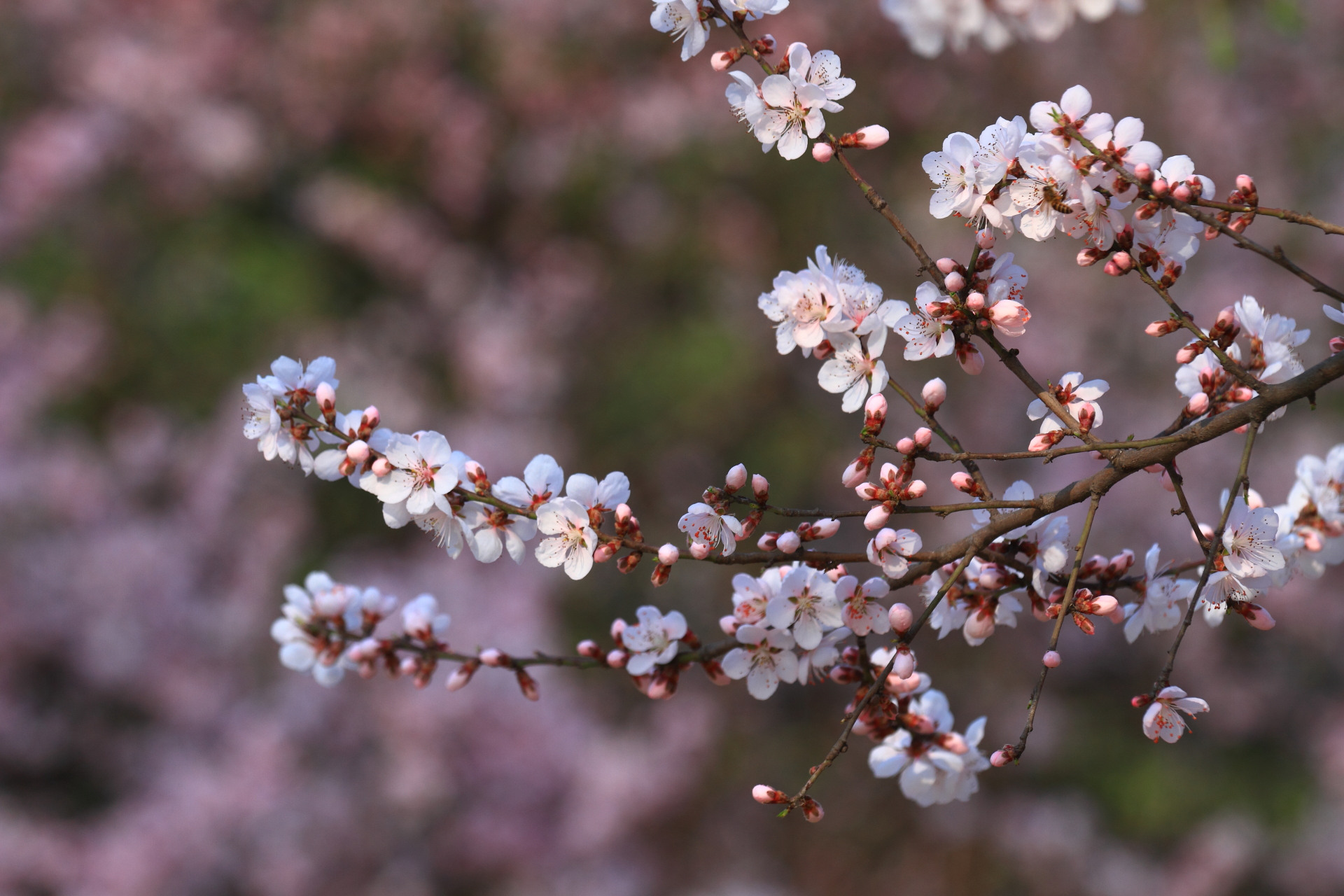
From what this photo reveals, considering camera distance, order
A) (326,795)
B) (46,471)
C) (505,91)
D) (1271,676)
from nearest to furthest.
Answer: (326,795) < (46,471) < (1271,676) < (505,91)

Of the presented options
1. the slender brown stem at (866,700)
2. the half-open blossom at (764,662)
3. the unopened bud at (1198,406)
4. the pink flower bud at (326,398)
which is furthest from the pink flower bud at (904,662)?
the pink flower bud at (326,398)

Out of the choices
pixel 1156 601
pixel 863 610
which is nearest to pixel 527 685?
pixel 863 610

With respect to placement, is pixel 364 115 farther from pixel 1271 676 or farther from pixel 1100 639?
pixel 1271 676

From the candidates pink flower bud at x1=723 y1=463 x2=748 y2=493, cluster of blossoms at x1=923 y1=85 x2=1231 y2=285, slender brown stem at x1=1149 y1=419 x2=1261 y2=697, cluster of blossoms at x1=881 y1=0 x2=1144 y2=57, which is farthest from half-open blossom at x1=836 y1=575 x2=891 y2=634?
cluster of blossoms at x1=881 y1=0 x2=1144 y2=57

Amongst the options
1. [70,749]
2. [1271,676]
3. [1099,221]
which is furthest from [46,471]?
[1271,676]

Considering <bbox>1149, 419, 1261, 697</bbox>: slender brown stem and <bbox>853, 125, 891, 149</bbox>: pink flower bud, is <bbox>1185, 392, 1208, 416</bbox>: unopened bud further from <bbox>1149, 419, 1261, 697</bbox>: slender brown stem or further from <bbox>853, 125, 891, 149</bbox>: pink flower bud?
<bbox>853, 125, 891, 149</bbox>: pink flower bud
